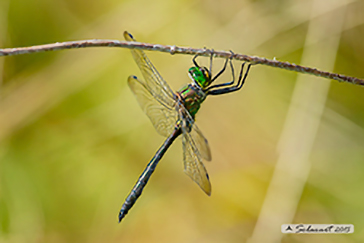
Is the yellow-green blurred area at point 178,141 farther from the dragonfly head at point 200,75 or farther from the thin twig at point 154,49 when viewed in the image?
the thin twig at point 154,49

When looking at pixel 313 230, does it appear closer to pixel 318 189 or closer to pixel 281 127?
pixel 318 189

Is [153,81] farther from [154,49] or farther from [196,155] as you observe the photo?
[154,49]

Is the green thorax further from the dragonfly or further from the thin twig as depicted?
the thin twig

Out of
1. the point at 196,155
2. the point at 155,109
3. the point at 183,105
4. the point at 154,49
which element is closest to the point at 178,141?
the point at 155,109

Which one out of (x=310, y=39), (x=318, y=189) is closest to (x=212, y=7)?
(x=310, y=39)

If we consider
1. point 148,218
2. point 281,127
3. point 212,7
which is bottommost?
point 148,218

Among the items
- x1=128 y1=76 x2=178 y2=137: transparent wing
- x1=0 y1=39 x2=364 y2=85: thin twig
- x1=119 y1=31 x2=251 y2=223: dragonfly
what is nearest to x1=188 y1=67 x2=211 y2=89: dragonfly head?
x1=119 y1=31 x2=251 y2=223: dragonfly
